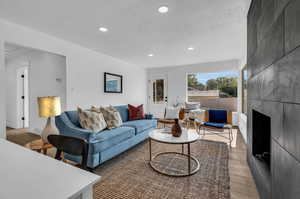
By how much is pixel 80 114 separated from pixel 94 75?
1.84 metres

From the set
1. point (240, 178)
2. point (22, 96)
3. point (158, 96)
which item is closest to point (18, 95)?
point (22, 96)

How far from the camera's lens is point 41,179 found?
25.5 inches

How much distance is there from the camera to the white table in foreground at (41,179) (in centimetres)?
55

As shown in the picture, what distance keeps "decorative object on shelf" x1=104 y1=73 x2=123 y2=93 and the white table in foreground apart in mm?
3581

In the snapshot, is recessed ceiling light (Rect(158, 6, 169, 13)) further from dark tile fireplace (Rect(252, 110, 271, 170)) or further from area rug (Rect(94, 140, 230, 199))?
area rug (Rect(94, 140, 230, 199))

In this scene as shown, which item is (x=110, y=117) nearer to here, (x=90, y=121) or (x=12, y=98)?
(x=90, y=121)

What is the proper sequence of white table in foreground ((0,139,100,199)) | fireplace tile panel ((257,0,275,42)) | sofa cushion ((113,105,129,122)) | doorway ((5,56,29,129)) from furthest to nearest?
doorway ((5,56,29,129)), sofa cushion ((113,105,129,122)), fireplace tile panel ((257,0,275,42)), white table in foreground ((0,139,100,199))

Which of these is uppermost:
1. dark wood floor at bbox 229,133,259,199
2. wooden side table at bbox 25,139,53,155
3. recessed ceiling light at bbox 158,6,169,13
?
recessed ceiling light at bbox 158,6,169,13

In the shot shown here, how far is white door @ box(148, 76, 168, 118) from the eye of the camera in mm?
6304

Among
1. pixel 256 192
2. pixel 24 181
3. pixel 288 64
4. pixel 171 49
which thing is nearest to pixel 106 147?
pixel 24 181

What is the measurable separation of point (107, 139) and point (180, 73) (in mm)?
4637

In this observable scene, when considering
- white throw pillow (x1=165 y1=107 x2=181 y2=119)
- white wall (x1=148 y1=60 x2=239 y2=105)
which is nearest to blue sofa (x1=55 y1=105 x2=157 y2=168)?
white throw pillow (x1=165 y1=107 x2=181 y2=119)

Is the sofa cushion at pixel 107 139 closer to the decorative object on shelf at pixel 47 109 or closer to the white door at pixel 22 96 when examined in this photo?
the decorative object on shelf at pixel 47 109

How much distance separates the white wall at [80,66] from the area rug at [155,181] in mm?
2024
